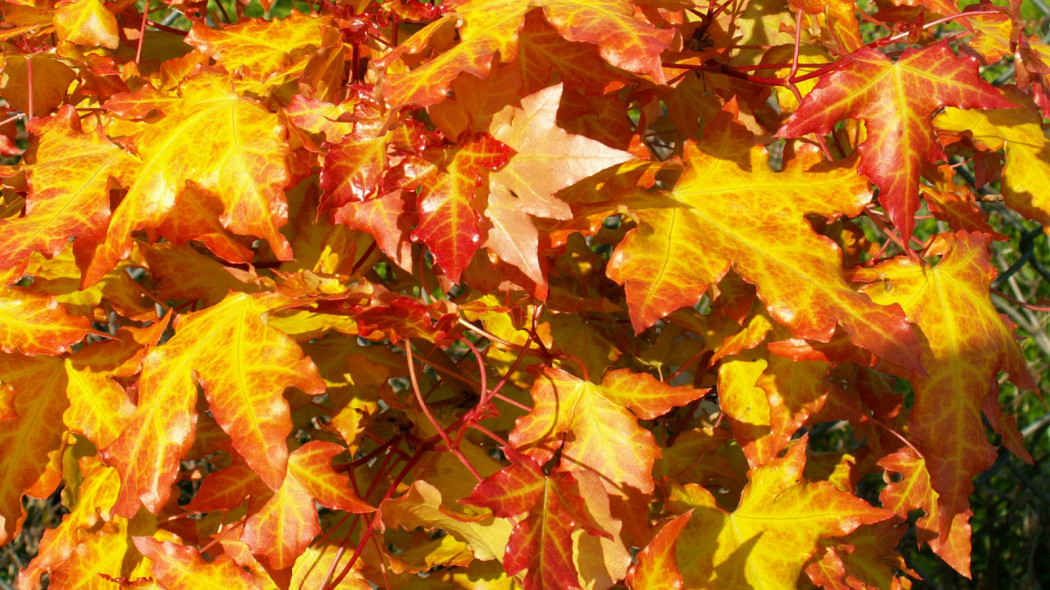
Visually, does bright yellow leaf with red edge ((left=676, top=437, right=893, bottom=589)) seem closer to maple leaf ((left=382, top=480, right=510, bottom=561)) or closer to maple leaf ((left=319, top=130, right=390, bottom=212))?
maple leaf ((left=382, top=480, right=510, bottom=561))

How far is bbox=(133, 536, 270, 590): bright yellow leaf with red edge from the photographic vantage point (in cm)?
107

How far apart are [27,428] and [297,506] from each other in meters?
0.42

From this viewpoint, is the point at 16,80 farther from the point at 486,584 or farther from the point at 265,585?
the point at 486,584

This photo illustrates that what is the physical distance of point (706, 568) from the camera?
1179mm

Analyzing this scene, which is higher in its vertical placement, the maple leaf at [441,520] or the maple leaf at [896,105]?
the maple leaf at [896,105]

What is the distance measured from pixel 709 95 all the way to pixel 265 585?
0.93 m

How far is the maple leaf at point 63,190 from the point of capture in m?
1.03

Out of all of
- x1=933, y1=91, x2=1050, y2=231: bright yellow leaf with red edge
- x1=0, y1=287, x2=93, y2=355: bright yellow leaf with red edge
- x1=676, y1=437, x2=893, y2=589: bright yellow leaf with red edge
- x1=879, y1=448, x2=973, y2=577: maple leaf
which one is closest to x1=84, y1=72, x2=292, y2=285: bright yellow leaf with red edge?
x1=0, y1=287, x2=93, y2=355: bright yellow leaf with red edge

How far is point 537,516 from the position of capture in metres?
0.97

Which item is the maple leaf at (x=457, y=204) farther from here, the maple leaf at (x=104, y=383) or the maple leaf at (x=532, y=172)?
the maple leaf at (x=104, y=383)

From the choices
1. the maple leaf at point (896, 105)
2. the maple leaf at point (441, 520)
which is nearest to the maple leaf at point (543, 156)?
the maple leaf at point (896, 105)

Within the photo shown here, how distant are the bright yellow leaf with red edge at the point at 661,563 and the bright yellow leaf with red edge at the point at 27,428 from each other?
788mm

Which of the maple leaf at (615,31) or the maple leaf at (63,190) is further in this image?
the maple leaf at (63,190)

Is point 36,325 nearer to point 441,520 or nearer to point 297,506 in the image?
point 297,506
